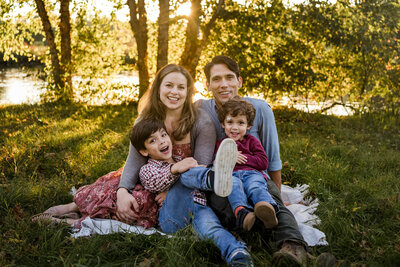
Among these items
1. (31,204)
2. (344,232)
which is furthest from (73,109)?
(344,232)

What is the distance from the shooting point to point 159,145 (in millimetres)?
3133

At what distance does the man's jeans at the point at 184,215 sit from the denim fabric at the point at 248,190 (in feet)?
0.76

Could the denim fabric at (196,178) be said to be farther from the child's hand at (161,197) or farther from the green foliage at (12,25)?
the green foliage at (12,25)

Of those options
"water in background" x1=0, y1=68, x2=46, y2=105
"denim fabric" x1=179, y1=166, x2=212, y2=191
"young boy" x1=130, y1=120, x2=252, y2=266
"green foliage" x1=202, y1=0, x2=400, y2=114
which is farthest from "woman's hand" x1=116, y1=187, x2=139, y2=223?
"water in background" x1=0, y1=68, x2=46, y2=105

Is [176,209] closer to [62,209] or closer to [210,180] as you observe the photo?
[210,180]

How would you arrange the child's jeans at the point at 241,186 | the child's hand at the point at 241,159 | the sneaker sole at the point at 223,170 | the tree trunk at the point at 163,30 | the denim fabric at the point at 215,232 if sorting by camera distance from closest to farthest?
the denim fabric at the point at 215,232
the sneaker sole at the point at 223,170
the child's jeans at the point at 241,186
the child's hand at the point at 241,159
the tree trunk at the point at 163,30

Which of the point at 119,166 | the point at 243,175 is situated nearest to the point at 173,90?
the point at 243,175

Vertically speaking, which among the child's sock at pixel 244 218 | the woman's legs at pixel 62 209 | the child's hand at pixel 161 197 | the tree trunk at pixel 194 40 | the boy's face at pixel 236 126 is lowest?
the woman's legs at pixel 62 209

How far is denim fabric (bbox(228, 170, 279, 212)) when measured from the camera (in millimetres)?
2650

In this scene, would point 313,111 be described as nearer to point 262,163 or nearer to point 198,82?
point 198,82

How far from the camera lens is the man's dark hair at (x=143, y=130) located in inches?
123

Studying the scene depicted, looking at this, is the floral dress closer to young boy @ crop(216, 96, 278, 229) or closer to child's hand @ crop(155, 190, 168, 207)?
child's hand @ crop(155, 190, 168, 207)

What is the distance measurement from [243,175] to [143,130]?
1.04 m

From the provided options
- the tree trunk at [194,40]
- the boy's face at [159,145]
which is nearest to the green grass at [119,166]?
the boy's face at [159,145]
